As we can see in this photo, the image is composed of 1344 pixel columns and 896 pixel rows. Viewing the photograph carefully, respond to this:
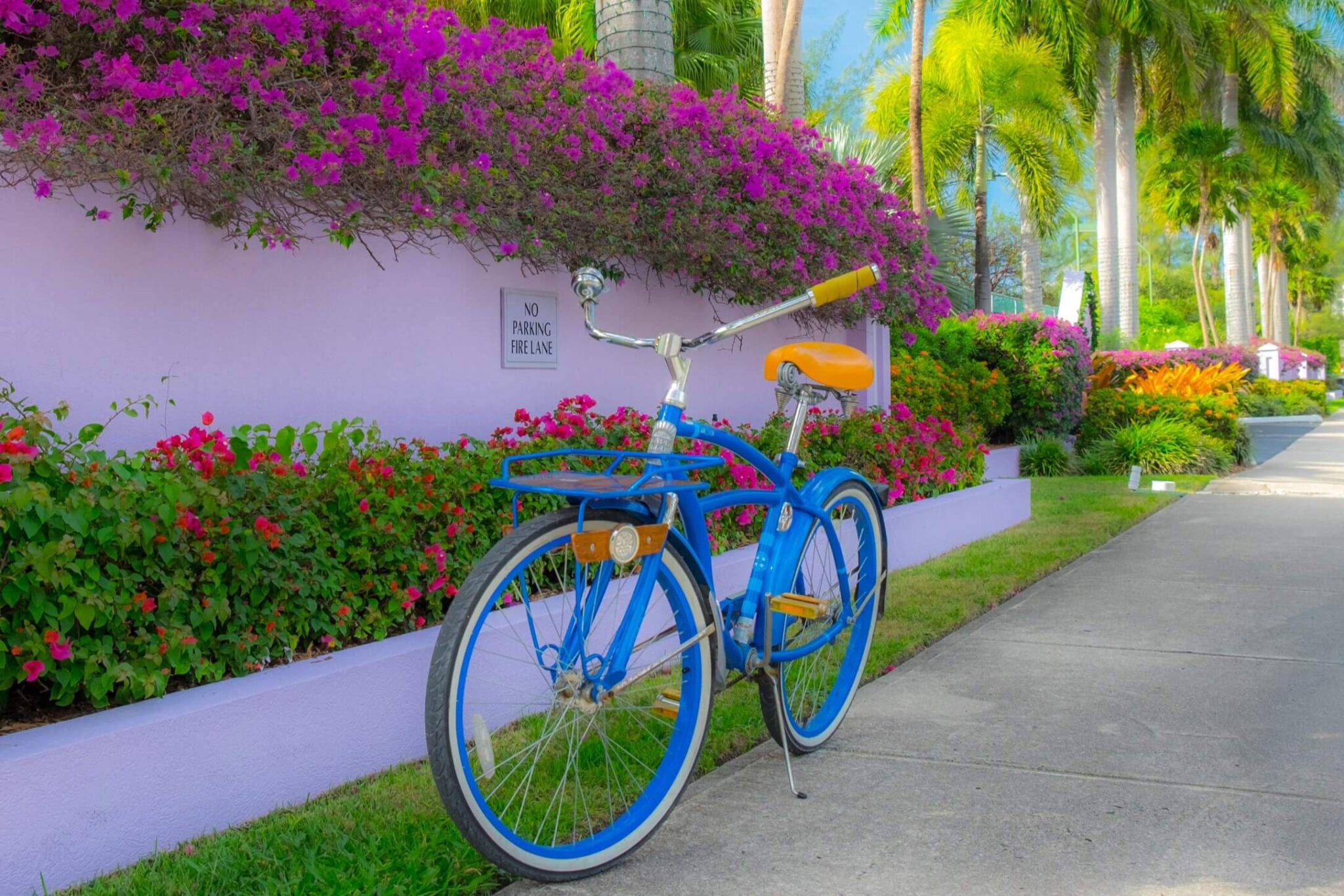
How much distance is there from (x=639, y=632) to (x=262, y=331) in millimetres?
2039

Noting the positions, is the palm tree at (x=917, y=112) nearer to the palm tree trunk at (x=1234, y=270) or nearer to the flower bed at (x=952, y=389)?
the flower bed at (x=952, y=389)

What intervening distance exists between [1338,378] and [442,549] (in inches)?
2294

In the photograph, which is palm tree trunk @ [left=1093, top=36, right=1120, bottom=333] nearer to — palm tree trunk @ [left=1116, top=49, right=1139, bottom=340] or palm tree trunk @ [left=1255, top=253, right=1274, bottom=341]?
palm tree trunk @ [left=1116, top=49, right=1139, bottom=340]

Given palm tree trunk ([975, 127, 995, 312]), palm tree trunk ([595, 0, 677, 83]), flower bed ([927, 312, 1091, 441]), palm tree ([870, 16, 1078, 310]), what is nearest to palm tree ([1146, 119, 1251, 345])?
palm tree ([870, 16, 1078, 310])

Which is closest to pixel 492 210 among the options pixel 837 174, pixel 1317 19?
pixel 837 174

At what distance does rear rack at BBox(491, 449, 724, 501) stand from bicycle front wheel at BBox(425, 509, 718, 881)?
0.08 meters

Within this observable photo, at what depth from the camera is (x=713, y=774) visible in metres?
3.61

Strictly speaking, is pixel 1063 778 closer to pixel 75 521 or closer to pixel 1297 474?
pixel 75 521

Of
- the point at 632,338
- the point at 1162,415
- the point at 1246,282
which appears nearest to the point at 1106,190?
the point at 1246,282

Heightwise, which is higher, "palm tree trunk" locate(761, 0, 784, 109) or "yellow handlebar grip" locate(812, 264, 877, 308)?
"palm tree trunk" locate(761, 0, 784, 109)

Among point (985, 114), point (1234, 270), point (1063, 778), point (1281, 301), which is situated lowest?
point (1063, 778)

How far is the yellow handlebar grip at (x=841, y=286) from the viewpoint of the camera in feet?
10.3

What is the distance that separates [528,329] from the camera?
5535mm

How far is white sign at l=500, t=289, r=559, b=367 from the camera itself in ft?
17.8
